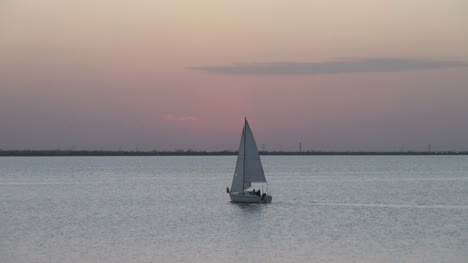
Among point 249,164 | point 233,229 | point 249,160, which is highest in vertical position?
point 249,160

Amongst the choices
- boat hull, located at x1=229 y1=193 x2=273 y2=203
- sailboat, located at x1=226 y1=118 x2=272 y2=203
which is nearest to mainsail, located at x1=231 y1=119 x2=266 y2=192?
sailboat, located at x1=226 y1=118 x2=272 y2=203

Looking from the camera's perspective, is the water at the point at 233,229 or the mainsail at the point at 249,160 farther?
the mainsail at the point at 249,160

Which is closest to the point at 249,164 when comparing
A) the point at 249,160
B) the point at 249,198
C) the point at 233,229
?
the point at 249,160

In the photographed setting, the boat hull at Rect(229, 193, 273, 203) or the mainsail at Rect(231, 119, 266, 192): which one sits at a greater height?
the mainsail at Rect(231, 119, 266, 192)

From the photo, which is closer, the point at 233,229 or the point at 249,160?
the point at 233,229

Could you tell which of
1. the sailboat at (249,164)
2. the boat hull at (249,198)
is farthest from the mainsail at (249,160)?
the boat hull at (249,198)

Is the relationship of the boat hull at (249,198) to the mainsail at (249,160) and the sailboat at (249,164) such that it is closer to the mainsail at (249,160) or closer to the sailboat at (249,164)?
the sailboat at (249,164)

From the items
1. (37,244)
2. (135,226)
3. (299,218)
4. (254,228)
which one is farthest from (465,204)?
(37,244)

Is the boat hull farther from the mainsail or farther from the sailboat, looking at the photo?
the mainsail

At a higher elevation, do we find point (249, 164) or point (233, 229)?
point (249, 164)

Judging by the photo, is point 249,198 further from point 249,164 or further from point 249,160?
point 249,160

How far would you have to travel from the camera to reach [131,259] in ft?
128

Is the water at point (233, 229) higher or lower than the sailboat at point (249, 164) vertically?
lower

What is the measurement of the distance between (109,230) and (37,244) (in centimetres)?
780
